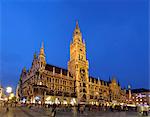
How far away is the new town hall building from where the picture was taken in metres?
75.7

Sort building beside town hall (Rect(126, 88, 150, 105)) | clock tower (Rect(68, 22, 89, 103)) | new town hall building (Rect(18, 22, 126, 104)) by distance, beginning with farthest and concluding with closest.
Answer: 1. building beside town hall (Rect(126, 88, 150, 105))
2. clock tower (Rect(68, 22, 89, 103))
3. new town hall building (Rect(18, 22, 126, 104))

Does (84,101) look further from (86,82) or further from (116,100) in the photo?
(116,100)

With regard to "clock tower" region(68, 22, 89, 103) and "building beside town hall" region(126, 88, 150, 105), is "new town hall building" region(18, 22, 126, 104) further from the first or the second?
"building beside town hall" region(126, 88, 150, 105)

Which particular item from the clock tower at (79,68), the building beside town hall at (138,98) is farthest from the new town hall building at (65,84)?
the building beside town hall at (138,98)

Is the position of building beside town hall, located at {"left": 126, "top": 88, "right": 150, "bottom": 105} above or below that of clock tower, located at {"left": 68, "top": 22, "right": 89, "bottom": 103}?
below

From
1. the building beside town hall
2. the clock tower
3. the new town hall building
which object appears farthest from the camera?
the building beside town hall

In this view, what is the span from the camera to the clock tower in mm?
92750

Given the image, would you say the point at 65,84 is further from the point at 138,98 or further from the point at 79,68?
the point at 138,98

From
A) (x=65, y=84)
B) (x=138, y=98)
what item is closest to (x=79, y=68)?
(x=65, y=84)

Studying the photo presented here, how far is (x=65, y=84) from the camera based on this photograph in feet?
290

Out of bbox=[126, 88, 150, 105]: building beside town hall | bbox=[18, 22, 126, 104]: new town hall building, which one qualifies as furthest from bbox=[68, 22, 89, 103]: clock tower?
bbox=[126, 88, 150, 105]: building beside town hall

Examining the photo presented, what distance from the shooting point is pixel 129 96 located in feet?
479

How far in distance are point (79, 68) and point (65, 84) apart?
12354 mm

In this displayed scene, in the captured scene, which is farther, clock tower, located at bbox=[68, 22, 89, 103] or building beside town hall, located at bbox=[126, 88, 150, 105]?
building beside town hall, located at bbox=[126, 88, 150, 105]
